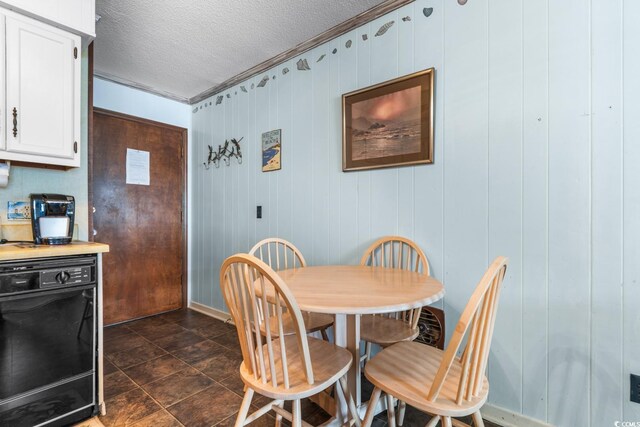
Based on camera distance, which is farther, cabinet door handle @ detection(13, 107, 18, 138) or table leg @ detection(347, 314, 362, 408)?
cabinet door handle @ detection(13, 107, 18, 138)

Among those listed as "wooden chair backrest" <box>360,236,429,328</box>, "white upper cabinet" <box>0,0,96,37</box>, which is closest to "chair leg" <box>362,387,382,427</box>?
"wooden chair backrest" <box>360,236,429,328</box>

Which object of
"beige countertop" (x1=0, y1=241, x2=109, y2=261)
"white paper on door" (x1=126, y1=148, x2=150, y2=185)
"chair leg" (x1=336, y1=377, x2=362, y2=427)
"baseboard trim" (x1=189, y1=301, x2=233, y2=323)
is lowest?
"baseboard trim" (x1=189, y1=301, x2=233, y2=323)

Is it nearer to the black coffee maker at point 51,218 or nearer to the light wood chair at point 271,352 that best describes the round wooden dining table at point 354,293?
the light wood chair at point 271,352

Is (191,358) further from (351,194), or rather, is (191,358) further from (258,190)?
(351,194)

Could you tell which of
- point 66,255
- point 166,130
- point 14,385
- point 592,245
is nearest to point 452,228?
point 592,245

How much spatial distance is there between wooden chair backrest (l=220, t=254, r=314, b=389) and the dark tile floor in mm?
683

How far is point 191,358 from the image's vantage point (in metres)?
2.26

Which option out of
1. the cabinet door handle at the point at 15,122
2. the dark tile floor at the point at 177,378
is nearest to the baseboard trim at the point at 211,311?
the dark tile floor at the point at 177,378

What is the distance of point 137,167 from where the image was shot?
3.05m

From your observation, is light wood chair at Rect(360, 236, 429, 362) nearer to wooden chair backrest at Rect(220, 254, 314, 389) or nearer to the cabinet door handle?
wooden chair backrest at Rect(220, 254, 314, 389)

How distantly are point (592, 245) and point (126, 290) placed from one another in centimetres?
355

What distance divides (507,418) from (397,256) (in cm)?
96

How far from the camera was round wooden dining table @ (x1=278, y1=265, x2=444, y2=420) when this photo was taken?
3.50 ft

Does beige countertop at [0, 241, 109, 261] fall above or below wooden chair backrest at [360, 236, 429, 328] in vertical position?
above
